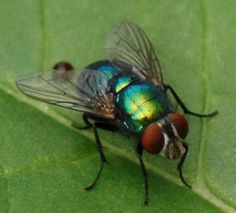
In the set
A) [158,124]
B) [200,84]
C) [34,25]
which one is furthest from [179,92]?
[34,25]

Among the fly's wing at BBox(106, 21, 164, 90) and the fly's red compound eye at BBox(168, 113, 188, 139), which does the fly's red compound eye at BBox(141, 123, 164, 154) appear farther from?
the fly's wing at BBox(106, 21, 164, 90)

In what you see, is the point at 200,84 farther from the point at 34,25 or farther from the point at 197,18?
the point at 34,25

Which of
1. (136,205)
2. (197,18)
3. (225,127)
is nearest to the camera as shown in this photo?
(136,205)

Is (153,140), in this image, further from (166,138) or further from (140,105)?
(140,105)

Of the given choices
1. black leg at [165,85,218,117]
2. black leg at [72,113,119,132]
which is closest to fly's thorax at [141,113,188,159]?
black leg at [165,85,218,117]

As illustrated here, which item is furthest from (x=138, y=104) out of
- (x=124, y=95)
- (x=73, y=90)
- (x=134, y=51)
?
(x=134, y=51)

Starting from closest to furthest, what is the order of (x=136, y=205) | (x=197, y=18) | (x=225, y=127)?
(x=136, y=205), (x=225, y=127), (x=197, y=18)

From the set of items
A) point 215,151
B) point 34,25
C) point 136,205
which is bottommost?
point 136,205

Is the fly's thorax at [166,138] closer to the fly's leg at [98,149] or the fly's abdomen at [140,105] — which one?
the fly's abdomen at [140,105]

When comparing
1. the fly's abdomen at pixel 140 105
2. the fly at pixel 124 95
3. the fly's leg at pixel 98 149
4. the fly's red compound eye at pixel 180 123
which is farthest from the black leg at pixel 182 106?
the fly's leg at pixel 98 149
